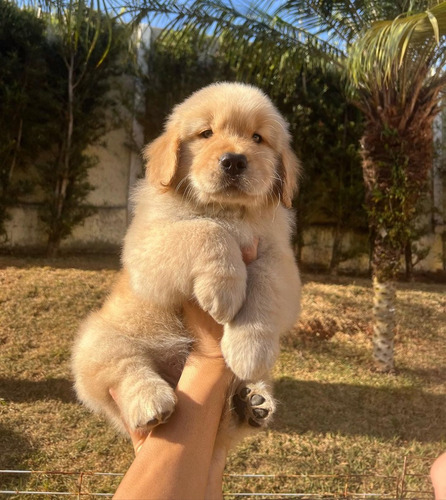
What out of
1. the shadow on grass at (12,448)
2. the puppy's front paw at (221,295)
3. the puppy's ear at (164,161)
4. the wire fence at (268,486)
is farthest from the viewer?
the shadow on grass at (12,448)

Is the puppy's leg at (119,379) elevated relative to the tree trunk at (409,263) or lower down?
elevated

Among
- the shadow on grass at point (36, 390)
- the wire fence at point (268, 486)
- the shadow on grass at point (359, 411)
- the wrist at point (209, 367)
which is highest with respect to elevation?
the wrist at point (209, 367)

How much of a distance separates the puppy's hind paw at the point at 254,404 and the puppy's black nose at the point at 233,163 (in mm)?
934

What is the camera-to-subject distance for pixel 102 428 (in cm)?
448


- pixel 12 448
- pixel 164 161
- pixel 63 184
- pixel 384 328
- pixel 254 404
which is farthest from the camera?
pixel 63 184

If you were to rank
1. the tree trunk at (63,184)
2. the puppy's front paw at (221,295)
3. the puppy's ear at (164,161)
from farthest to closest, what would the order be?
the tree trunk at (63,184) → the puppy's ear at (164,161) → the puppy's front paw at (221,295)

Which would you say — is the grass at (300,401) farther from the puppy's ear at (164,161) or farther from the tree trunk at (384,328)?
the puppy's ear at (164,161)

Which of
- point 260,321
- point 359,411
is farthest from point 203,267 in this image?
point 359,411

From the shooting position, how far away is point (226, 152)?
2.03 m

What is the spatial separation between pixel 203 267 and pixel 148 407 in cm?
56

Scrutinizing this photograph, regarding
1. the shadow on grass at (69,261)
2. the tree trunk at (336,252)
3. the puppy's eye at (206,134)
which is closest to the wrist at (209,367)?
the puppy's eye at (206,134)

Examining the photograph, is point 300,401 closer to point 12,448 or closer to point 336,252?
point 12,448

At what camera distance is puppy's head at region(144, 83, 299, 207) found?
6.72 ft

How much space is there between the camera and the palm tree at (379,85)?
5906 mm
